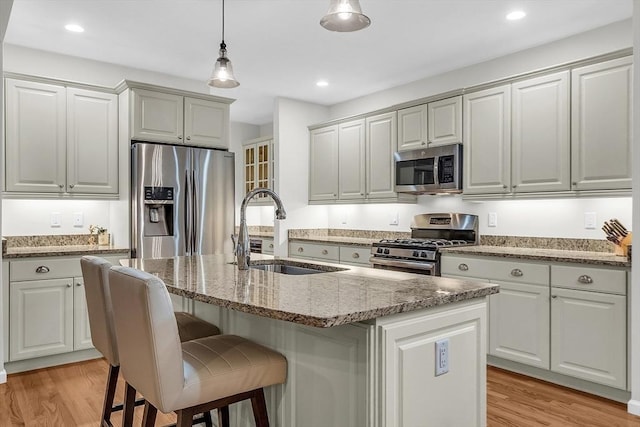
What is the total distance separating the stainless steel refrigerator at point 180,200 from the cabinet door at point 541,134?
8.78 feet

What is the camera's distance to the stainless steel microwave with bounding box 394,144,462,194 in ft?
13.5

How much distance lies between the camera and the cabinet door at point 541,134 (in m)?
3.38

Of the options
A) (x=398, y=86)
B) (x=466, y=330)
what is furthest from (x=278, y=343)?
(x=398, y=86)

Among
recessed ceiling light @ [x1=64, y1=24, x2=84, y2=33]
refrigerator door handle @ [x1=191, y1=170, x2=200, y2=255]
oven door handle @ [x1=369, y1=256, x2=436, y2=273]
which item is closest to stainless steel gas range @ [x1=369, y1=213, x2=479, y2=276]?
oven door handle @ [x1=369, y1=256, x2=436, y2=273]

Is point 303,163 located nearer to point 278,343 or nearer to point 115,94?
point 115,94

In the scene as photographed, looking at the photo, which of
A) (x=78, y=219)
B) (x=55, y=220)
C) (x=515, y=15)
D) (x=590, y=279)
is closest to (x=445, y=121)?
(x=515, y=15)

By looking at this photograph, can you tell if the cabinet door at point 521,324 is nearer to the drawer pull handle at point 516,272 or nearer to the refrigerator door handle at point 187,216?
the drawer pull handle at point 516,272

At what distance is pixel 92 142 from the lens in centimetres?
409

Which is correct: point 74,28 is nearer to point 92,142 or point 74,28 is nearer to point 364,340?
point 92,142

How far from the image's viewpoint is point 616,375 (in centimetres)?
286

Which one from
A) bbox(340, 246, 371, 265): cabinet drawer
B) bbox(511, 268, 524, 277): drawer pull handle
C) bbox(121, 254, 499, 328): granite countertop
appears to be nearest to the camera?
bbox(121, 254, 499, 328): granite countertop

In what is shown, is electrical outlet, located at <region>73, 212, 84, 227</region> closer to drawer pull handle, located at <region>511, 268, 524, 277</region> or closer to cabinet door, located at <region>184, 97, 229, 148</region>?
cabinet door, located at <region>184, 97, 229, 148</region>

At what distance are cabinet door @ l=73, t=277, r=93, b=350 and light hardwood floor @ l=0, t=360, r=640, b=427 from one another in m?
0.29

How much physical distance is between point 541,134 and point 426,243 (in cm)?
129
